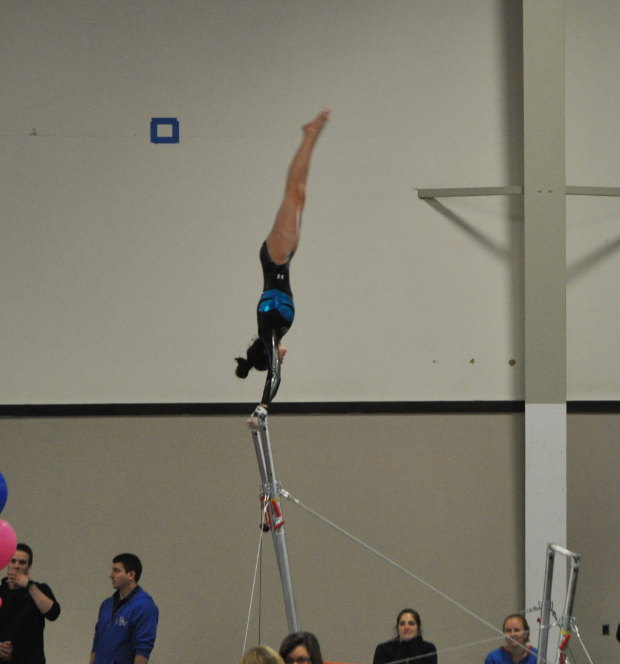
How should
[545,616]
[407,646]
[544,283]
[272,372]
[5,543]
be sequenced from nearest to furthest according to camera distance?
A: 1. [272,372]
2. [545,616]
3. [5,543]
4. [407,646]
5. [544,283]

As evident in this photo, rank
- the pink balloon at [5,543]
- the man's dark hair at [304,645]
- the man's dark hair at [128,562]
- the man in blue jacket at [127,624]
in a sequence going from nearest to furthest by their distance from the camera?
the man's dark hair at [304,645]
the pink balloon at [5,543]
the man in blue jacket at [127,624]
the man's dark hair at [128,562]

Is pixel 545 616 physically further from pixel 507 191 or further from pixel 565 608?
pixel 507 191

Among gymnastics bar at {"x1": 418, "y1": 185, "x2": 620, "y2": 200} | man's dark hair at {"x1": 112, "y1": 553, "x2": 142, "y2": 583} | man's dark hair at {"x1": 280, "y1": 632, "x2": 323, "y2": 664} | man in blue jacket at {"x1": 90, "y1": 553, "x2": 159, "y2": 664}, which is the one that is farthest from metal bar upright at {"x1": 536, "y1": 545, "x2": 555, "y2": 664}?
gymnastics bar at {"x1": 418, "y1": 185, "x2": 620, "y2": 200}

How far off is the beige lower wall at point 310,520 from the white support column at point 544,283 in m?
0.17

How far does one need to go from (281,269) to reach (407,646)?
2440 millimetres

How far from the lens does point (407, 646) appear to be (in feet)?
16.1

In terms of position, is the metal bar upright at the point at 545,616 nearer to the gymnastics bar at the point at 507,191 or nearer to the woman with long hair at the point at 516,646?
the woman with long hair at the point at 516,646

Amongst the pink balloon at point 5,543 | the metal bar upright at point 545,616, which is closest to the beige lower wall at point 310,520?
the pink balloon at point 5,543

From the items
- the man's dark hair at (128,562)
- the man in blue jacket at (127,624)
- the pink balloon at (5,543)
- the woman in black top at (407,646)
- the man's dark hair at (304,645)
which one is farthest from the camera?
the woman in black top at (407,646)

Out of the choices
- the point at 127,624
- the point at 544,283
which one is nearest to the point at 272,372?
the point at 127,624

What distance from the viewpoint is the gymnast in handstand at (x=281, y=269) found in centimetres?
351

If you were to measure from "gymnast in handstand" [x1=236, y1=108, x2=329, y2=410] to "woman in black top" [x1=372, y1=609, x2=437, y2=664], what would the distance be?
2.02m

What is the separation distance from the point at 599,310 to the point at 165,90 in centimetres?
342

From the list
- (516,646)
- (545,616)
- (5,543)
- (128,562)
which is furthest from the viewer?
(128,562)
